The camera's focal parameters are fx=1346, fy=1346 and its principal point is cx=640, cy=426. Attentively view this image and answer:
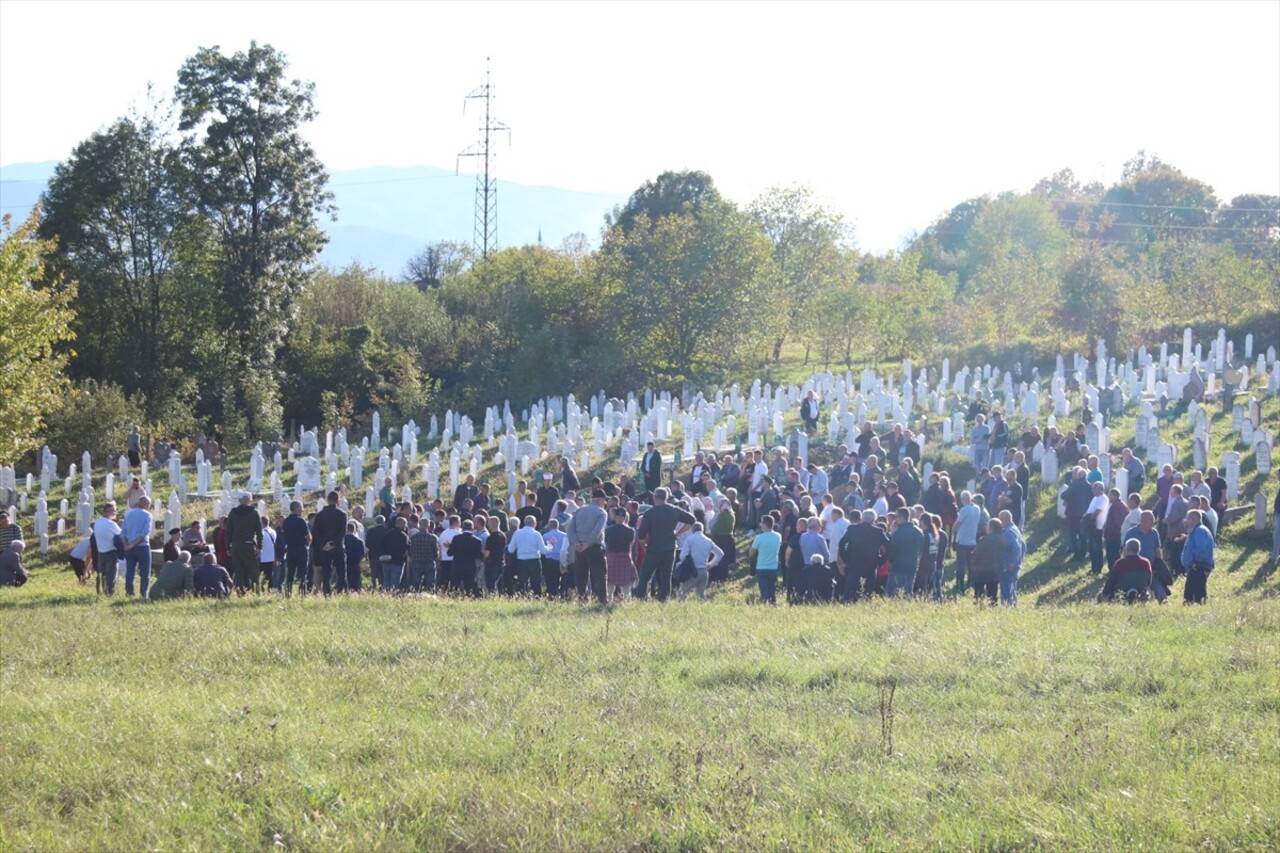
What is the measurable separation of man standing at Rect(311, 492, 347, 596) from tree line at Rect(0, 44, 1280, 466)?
18812 millimetres

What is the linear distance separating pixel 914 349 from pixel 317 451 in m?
28.9

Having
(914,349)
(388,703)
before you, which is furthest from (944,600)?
(914,349)

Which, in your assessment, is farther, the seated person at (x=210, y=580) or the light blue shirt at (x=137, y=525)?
the light blue shirt at (x=137, y=525)

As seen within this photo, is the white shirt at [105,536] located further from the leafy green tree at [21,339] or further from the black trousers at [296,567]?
the leafy green tree at [21,339]

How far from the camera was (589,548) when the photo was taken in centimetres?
1659

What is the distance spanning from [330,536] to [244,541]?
1.09 metres

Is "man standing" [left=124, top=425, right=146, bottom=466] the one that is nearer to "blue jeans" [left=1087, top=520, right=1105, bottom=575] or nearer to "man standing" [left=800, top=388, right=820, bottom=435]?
"man standing" [left=800, top=388, right=820, bottom=435]

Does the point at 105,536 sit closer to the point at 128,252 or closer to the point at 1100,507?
the point at 1100,507

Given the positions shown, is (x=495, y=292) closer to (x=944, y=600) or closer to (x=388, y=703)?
(x=944, y=600)

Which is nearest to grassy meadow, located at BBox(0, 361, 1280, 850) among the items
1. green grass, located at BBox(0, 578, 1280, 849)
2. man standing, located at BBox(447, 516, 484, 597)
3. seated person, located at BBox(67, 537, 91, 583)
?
green grass, located at BBox(0, 578, 1280, 849)

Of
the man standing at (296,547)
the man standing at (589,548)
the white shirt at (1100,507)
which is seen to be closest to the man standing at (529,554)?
the man standing at (589,548)

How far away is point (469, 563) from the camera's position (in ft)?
56.2

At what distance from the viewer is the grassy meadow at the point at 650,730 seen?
23.7 ft

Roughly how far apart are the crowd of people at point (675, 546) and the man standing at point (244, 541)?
0.02m
